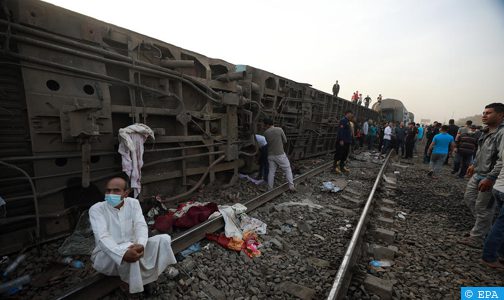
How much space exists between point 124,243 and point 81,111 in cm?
207

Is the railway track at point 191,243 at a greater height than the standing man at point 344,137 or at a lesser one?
lesser

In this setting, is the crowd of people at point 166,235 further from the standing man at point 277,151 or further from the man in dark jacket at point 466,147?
the man in dark jacket at point 466,147

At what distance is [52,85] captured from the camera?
3154 mm

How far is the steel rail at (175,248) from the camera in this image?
215 centimetres

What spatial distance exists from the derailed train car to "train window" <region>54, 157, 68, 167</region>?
0.01 meters

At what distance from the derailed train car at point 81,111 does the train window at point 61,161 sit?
0.5 inches

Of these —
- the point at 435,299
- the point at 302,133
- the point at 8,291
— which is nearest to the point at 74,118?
the point at 8,291

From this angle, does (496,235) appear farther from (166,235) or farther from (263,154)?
(263,154)

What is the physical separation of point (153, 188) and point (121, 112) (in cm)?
160

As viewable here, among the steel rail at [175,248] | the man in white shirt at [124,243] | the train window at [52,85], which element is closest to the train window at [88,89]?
the train window at [52,85]

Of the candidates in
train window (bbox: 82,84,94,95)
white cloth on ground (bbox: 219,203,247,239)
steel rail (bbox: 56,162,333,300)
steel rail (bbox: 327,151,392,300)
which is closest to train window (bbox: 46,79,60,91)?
train window (bbox: 82,84,94,95)

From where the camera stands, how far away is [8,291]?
2.26 metres

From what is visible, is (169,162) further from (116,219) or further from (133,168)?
(116,219)

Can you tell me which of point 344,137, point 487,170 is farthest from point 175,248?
point 344,137
